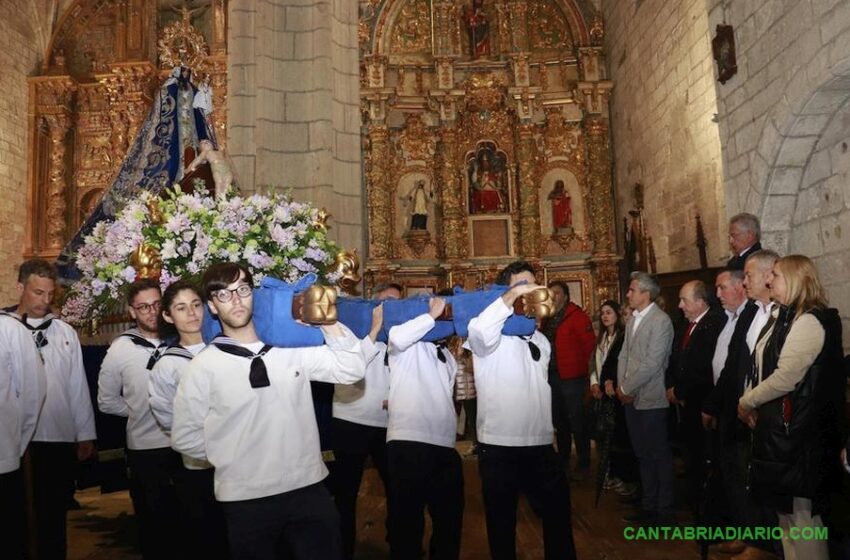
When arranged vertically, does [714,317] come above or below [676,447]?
above

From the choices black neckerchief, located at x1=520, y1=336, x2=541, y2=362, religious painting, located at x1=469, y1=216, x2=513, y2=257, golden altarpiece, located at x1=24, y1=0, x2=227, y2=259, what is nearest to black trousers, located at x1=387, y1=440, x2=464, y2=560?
black neckerchief, located at x1=520, y1=336, x2=541, y2=362

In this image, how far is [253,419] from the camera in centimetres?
222

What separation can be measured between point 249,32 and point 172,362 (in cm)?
307

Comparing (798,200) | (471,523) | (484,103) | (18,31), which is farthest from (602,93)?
(18,31)

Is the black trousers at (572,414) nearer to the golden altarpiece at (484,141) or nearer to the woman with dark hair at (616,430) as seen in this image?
the woman with dark hair at (616,430)

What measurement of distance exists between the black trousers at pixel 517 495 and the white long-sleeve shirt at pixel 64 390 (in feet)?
7.40

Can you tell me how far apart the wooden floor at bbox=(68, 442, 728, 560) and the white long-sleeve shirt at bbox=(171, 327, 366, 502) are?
199 centimetres

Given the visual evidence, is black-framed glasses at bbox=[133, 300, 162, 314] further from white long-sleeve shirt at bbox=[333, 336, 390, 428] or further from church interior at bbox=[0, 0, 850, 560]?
church interior at bbox=[0, 0, 850, 560]

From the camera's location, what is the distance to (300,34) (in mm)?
5035

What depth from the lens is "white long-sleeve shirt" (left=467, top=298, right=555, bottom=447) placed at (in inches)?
120

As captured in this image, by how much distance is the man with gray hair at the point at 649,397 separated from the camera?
452cm

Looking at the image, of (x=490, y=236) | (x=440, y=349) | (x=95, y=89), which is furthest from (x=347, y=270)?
(x=95, y=89)

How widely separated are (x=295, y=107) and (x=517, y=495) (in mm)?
3317

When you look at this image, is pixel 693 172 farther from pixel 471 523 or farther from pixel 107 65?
pixel 107 65
